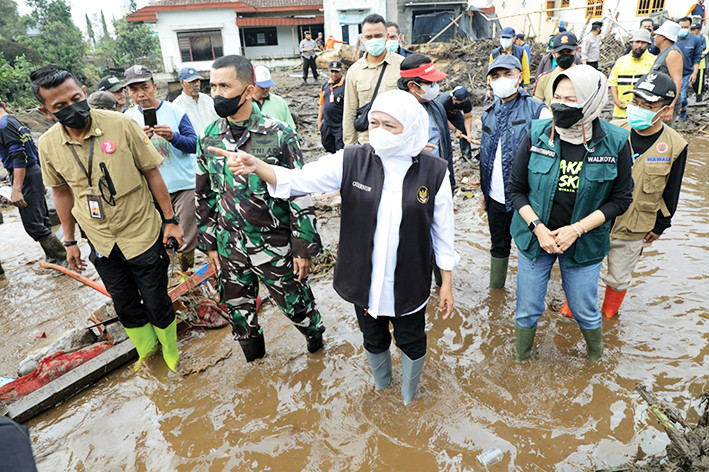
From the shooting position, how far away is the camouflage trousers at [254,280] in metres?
2.98

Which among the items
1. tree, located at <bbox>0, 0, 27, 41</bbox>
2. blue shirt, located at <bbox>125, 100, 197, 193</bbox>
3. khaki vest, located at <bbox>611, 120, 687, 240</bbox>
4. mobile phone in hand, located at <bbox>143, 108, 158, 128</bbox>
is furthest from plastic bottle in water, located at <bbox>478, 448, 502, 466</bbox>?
tree, located at <bbox>0, 0, 27, 41</bbox>

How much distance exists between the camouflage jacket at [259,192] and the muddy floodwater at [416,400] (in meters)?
1.06

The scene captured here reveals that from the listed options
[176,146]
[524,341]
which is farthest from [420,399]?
[176,146]

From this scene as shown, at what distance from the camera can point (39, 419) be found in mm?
3109

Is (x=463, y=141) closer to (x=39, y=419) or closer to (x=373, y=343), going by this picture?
(x=373, y=343)

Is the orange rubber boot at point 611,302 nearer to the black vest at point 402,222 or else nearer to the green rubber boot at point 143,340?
the black vest at point 402,222

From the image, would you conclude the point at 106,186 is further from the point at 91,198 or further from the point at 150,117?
the point at 150,117

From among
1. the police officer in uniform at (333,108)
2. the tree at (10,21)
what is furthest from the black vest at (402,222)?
the tree at (10,21)

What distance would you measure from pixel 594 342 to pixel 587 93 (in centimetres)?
165

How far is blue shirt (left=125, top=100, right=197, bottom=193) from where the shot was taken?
4098 millimetres

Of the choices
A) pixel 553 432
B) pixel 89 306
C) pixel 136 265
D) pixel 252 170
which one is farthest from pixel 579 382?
pixel 89 306

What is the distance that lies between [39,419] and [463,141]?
7308 millimetres

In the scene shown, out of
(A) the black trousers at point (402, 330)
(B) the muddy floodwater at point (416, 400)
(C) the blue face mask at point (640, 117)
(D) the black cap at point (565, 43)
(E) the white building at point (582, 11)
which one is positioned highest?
(E) the white building at point (582, 11)

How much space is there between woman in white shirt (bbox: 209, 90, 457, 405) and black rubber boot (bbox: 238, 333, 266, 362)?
1.15 m
